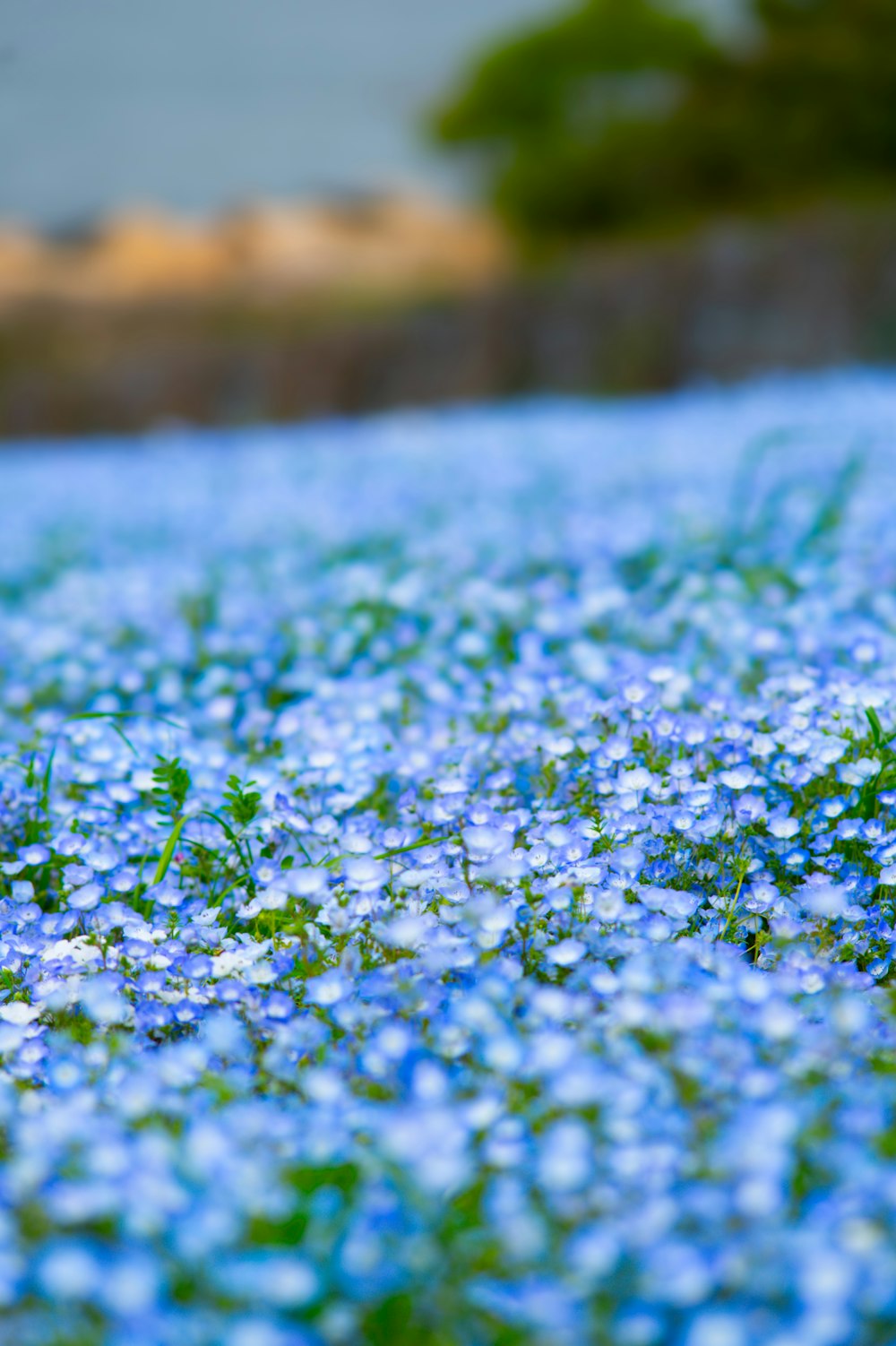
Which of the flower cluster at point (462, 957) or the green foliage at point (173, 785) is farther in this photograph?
the green foliage at point (173, 785)

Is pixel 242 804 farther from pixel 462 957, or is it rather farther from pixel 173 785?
pixel 462 957

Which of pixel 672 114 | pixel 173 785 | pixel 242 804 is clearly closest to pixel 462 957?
pixel 242 804

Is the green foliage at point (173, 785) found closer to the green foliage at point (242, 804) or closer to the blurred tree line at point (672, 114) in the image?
the green foliage at point (242, 804)

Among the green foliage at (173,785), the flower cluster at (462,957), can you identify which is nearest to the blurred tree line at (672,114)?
the flower cluster at (462,957)

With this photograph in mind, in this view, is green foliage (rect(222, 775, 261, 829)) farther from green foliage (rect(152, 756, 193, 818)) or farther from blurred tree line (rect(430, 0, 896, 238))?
blurred tree line (rect(430, 0, 896, 238))

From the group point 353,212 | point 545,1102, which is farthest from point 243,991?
point 353,212

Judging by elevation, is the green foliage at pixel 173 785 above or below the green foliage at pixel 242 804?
above
